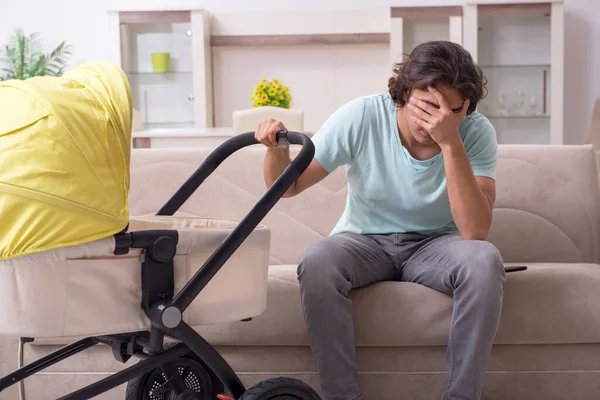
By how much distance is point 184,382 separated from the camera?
1691mm

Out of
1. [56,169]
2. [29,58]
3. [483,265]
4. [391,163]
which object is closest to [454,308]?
[483,265]

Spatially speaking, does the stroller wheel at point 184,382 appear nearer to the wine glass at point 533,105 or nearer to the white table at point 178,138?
the white table at point 178,138

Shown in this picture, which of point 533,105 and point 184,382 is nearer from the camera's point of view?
point 184,382

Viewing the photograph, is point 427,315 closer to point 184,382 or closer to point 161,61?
point 184,382

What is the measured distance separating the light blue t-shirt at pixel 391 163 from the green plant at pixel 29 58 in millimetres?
4418

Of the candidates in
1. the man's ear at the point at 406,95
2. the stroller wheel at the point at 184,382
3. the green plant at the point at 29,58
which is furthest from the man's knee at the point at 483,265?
the green plant at the point at 29,58

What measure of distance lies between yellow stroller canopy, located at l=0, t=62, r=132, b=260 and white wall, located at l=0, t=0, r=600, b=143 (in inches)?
185

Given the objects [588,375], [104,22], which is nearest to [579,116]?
[104,22]

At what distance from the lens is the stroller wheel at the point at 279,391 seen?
141cm

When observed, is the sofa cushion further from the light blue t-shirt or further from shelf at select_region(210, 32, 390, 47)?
shelf at select_region(210, 32, 390, 47)

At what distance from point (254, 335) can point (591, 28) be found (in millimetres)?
5006

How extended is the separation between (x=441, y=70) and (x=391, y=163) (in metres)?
0.26

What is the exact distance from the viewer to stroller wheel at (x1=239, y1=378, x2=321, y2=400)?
4.62ft

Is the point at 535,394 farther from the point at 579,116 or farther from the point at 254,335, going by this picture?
the point at 579,116
